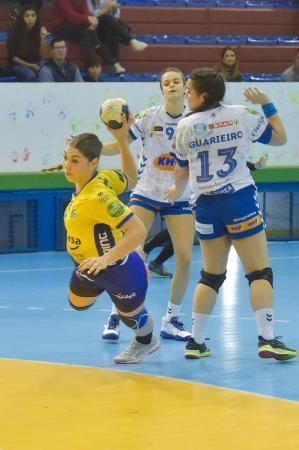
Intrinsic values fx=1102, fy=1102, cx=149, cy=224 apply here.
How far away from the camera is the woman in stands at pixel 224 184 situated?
22.6 feet

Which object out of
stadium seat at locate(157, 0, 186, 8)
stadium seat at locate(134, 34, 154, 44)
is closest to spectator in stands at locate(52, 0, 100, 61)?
stadium seat at locate(134, 34, 154, 44)

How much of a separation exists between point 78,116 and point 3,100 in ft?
3.09

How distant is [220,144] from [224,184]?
0.82ft

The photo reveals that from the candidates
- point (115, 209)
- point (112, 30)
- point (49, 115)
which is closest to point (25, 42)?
point (49, 115)

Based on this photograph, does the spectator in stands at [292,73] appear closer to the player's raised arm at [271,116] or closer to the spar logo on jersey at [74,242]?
the player's raised arm at [271,116]

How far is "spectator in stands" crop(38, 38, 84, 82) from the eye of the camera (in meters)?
13.3

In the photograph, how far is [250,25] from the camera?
16844 millimetres

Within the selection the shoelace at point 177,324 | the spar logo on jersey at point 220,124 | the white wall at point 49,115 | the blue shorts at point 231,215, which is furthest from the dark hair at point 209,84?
the white wall at point 49,115

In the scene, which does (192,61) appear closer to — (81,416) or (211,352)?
(211,352)

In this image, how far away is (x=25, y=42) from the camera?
45.1ft

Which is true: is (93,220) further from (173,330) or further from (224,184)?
(173,330)

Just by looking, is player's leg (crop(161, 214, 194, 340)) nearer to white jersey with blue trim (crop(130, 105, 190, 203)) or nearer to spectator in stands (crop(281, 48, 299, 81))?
white jersey with blue trim (crop(130, 105, 190, 203))

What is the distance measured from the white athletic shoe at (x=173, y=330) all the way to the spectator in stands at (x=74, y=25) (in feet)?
23.9

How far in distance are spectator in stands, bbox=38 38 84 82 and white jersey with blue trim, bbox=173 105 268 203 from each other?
6.61 metres
